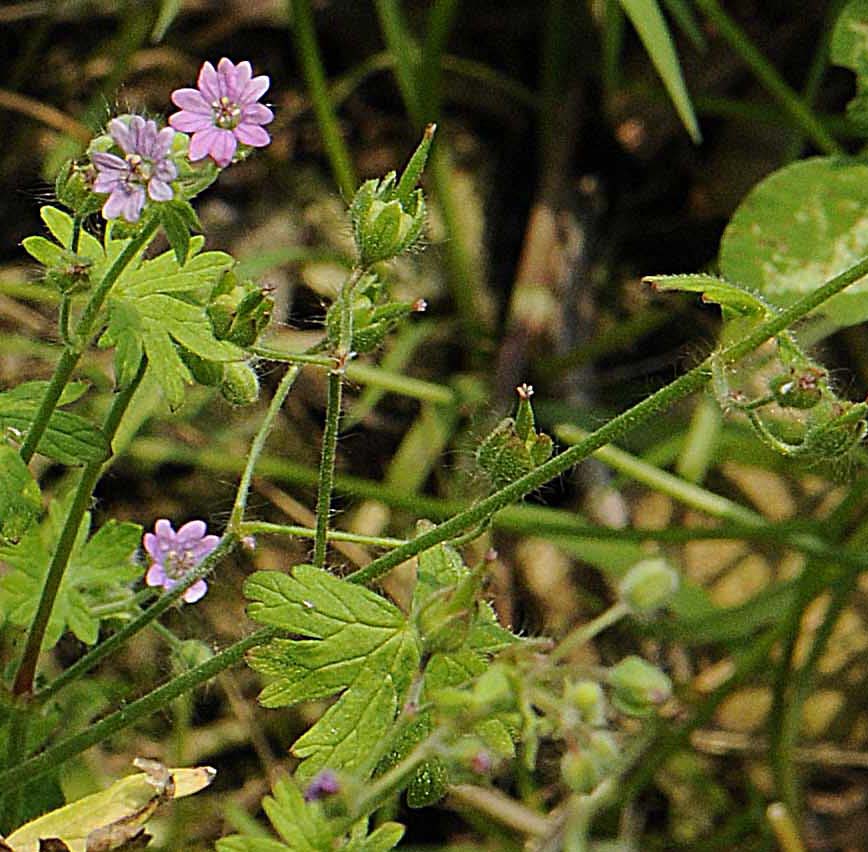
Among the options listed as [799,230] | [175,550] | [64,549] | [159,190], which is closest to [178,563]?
[175,550]

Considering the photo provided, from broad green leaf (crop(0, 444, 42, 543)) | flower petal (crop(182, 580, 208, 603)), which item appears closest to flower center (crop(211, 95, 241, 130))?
broad green leaf (crop(0, 444, 42, 543))

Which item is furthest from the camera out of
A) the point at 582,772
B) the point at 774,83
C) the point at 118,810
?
the point at 774,83

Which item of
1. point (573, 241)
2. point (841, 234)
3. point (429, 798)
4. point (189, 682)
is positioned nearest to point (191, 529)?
point (189, 682)

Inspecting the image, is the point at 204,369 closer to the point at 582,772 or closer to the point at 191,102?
the point at 191,102

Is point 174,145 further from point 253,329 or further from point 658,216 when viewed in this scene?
point 658,216

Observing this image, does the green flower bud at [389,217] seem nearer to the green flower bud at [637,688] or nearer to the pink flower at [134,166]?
the pink flower at [134,166]
